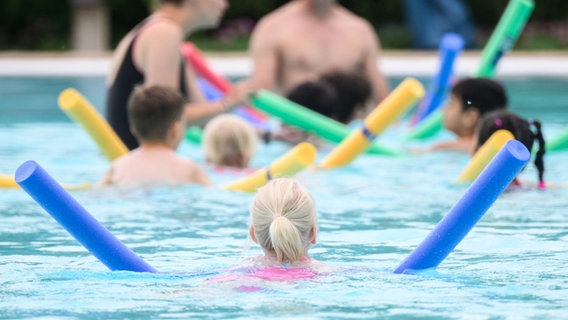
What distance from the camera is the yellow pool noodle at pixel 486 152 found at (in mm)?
5566

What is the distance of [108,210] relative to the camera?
604 centimetres

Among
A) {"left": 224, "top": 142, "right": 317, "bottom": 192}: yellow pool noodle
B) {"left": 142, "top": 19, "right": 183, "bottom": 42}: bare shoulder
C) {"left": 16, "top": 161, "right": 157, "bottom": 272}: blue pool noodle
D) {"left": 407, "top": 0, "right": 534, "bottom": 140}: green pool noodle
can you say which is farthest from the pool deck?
{"left": 16, "top": 161, "right": 157, "bottom": 272}: blue pool noodle

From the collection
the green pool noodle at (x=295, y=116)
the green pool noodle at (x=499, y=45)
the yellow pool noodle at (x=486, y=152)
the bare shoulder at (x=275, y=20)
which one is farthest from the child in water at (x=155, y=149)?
the bare shoulder at (x=275, y=20)

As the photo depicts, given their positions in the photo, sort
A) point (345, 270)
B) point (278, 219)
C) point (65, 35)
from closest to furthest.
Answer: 1. point (278, 219)
2. point (345, 270)
3. point (65, 35)

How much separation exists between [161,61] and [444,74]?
8.95 ft

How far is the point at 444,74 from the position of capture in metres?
9.42

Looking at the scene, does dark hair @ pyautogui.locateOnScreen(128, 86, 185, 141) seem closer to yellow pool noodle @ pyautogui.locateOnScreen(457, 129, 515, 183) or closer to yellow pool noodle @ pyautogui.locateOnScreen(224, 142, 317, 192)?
yellow pool noodle @ pyautogui.locateOnScreen(224, 142, 317, 192)

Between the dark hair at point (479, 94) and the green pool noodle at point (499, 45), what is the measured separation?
0.83m

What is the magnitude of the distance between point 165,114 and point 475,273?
224cm

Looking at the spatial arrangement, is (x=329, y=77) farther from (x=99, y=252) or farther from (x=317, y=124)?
(x=99, y=252)

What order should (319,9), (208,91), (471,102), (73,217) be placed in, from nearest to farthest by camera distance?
(73,217)
(471,102)
(319,9)
(208,91)

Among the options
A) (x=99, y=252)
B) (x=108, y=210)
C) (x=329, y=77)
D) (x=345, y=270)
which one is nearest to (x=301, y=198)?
(x=345, y=270)

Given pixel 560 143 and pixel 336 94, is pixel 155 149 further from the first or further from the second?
pixel 560 143

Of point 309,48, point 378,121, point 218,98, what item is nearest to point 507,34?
point 309,48
